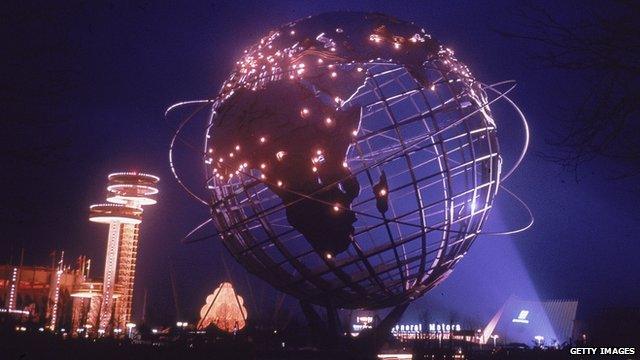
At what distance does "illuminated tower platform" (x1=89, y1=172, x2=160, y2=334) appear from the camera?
170 ft

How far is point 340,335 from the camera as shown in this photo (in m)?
11.6

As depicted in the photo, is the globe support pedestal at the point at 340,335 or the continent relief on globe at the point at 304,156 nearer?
the continent relief on globe at the point at 304,156

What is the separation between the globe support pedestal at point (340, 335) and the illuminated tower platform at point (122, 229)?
4198cm

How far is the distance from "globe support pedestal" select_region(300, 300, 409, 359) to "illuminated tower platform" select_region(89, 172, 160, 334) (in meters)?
42.0

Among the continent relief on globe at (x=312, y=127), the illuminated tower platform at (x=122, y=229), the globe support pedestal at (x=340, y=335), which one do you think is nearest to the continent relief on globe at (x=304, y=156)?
the continent relief on globe at (x=312, y=127)

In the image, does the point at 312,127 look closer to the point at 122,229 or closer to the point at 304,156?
the point at 304,156

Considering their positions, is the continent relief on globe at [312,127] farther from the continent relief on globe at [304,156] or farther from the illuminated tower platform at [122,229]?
the illuminated tower platform at [122,229]

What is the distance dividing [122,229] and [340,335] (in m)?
48.8

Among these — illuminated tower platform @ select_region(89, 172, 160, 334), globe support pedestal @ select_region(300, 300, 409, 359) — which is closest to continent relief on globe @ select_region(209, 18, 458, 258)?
globe support pedestal @ select_region(300, 300, 409, 359)

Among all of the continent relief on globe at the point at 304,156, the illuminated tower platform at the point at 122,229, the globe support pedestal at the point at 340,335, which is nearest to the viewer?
the continent relief on globe at the point at 304,156

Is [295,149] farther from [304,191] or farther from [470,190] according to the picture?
[470,190]

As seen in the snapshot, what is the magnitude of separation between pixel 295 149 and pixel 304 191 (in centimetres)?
72

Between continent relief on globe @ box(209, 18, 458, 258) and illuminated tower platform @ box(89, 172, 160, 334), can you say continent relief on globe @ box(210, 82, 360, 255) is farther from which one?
illuminated tower platform @ box(89, 172, 160, 334)

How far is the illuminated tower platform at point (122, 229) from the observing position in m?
51.8
